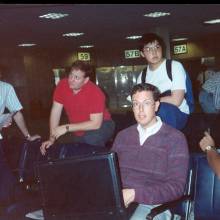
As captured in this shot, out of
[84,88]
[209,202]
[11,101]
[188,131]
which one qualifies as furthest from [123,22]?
[209,202]

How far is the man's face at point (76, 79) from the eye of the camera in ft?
9.01

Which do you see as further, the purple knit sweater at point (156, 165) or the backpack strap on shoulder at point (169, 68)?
the backpack strap on shoulder at point (169, 68)

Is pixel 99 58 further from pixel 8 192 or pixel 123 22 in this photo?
pixel 8 192

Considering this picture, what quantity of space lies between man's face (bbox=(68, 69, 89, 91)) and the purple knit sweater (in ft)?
2.21

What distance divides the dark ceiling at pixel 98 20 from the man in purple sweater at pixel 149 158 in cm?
435

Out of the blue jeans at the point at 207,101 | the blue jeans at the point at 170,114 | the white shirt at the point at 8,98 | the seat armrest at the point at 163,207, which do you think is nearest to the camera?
the seat armrest at the point at 163,207

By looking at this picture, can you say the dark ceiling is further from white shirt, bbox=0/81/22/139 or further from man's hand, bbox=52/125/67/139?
man's hand, bbox=52/125/67/139

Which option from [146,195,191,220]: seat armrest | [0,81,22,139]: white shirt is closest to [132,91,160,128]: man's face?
[146,195,191,220]: seat armrest

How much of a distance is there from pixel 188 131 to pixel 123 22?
5.25 metres

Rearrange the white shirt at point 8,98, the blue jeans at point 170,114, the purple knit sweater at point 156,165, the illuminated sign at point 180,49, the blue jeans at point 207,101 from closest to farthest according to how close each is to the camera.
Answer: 1. the purple knit sweater at point 156,165
2. the blue jeans at point 170,114
3. the white shirt at point 8,98
4. the blue jeans at point 207,101
5. the illuminated sign at point 180,49

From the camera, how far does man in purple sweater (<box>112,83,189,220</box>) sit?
1.96 metres

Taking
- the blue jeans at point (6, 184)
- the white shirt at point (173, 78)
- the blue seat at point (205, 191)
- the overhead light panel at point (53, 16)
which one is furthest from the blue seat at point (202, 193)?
the overhead light panel at point (53, 16)

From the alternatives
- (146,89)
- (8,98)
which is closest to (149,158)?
(146,89)

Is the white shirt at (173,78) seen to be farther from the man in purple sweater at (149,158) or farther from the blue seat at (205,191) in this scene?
the blue seat at (205,191)
